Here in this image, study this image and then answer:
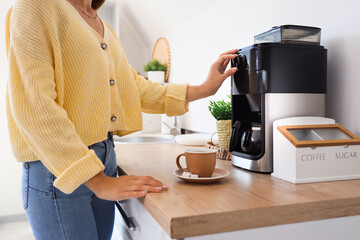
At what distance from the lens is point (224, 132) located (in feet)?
4.14

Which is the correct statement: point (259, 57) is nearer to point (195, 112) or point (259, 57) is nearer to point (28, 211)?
point (28, 211)

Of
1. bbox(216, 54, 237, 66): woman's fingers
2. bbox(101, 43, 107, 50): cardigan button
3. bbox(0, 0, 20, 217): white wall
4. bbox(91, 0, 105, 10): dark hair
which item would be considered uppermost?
bbox(91, 0, 105, 10): dark hair

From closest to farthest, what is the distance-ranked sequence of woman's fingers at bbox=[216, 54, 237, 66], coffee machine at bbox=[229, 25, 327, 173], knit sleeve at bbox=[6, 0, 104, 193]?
knit sleeve at bbox=[6, 0, 104, 193] < coffee machine at bbox=[229, 25, 327, 173] < woman's fingers at bbox=[216, 54, 237, 66]

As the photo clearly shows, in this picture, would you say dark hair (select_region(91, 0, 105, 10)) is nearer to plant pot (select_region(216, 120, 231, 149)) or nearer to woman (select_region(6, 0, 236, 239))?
woman (select_region(6, 0, 236, 239))

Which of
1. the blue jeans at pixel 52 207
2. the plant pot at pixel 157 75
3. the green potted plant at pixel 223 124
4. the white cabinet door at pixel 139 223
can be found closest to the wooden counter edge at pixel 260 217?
the white cabinet door at pixel 139 223

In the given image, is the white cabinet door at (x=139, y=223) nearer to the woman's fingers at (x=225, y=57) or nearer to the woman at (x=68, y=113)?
the woman at (x=68, y=113)

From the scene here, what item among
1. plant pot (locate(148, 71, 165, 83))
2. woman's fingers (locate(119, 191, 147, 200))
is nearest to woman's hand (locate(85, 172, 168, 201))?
woman's fingers (locate(119, 191, 147, 200))

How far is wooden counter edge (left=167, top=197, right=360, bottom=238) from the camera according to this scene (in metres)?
0.58

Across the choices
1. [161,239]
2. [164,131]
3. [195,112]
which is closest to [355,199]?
[161,239]

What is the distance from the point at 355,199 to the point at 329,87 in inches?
19.0

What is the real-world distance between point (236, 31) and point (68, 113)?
103 cm

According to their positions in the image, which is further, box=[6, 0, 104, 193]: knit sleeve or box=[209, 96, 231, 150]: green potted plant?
box=[209, 96, 231, 150]: green potted plant

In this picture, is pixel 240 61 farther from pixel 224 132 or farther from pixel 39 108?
pixel 39 108

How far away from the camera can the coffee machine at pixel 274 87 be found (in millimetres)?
921
